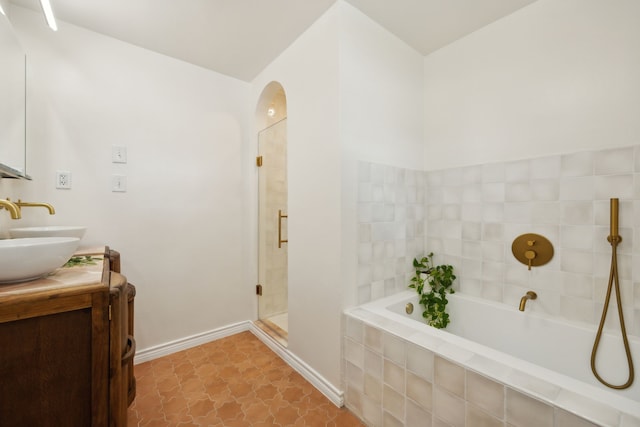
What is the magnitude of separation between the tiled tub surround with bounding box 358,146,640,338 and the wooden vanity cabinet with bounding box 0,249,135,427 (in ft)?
4.09

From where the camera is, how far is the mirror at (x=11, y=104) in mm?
1291

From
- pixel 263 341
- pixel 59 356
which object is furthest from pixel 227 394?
pixel 59 356

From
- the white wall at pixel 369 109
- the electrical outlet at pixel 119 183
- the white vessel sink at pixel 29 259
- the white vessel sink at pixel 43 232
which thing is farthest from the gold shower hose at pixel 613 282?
the electrical outlet at pixel 119 183

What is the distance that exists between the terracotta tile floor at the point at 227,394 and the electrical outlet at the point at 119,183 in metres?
A: 1.30

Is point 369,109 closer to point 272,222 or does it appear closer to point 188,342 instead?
point 272,222

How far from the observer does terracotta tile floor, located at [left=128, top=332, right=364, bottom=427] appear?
1454 mm

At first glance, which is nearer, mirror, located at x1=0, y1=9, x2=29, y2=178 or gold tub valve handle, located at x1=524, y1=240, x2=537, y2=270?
mirror, located at x1=0, y1=9, x2=29, y2=178

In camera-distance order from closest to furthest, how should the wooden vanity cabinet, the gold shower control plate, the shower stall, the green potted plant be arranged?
the wooden vanity cabinet, the gold shower control plate, the green potted plant, the shower stall

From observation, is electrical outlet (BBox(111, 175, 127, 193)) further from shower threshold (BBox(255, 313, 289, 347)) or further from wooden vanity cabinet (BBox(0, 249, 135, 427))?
shower threshold (BBox(255, 313, 289, 347))

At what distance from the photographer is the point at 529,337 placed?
1.57 m

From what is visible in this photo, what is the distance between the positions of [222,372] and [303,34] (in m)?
2.45

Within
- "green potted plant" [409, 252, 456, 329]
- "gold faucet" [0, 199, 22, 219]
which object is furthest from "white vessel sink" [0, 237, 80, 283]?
"green potted plant" [409, 252, 456, 329]

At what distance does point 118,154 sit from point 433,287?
2.53m

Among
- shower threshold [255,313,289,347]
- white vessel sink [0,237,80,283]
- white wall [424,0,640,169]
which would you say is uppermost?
white wall [424,0,640,169]
